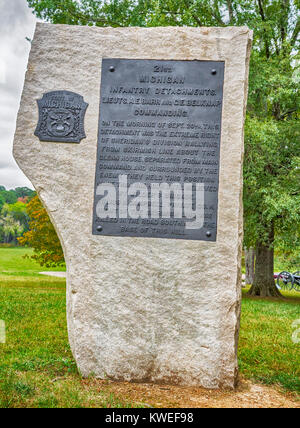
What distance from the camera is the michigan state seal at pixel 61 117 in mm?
4266

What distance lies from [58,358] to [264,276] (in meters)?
11.5

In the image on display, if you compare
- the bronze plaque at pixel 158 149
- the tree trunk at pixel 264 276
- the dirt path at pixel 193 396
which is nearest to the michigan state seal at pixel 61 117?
the bronze plaque at pixel 158 149

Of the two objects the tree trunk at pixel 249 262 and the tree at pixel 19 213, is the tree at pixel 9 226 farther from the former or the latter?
the tree trunk at pixel 249 262

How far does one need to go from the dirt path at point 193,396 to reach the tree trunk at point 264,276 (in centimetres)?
1110

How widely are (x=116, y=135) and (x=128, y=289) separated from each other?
1.57m

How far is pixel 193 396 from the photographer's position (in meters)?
3.79

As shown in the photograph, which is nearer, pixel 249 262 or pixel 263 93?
pixel 263 93

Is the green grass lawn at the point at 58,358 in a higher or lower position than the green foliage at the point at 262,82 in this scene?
lower

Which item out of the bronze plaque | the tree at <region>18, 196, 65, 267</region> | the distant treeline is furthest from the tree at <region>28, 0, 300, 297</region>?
the distant treeline

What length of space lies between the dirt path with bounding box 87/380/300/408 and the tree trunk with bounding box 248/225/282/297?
11.1 meters

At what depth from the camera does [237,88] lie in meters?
4.18

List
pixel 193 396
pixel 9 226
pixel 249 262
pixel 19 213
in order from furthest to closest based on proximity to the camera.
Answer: pixel 19 213, pixel 9 226, pixel 249 262, pixel 193 396

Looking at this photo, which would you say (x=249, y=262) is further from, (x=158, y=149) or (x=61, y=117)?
(x=61, y=117)

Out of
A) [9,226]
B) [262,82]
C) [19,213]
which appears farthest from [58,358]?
[19,213]
